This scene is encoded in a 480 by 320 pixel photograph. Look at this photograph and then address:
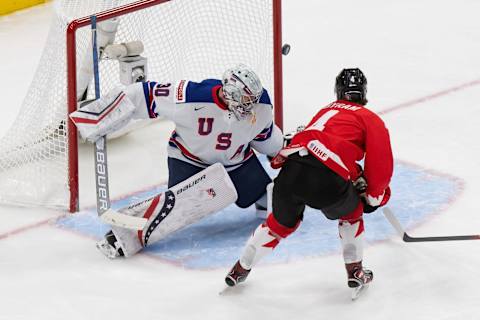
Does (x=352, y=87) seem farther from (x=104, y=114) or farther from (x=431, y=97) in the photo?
(x=431, y=97)

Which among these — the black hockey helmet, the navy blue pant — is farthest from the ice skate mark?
the black hockey helmet

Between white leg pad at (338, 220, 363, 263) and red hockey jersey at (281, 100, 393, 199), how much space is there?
0.11 m

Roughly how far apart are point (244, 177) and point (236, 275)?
23.7 inches

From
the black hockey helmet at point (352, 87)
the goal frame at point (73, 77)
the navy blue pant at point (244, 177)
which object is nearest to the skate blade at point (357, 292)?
the black hockey helmet at point (352, 87)

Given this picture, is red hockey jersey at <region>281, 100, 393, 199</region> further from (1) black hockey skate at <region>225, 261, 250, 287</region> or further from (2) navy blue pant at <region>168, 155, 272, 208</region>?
(2) navy blue pant at <region>168, 155, 272, 208</region>

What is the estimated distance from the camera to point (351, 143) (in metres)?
3.76

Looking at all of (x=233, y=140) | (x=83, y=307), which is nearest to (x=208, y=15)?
(x=233, y=140)

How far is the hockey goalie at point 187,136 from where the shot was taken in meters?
4.22

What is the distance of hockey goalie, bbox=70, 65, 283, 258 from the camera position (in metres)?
4.22

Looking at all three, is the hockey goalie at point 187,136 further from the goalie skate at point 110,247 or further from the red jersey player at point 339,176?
the red jersey player at point 339,176

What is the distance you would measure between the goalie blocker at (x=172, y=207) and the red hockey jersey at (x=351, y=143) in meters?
0.52

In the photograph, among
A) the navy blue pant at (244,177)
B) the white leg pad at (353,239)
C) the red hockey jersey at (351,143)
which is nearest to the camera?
the red hockey jersey at (351,143)

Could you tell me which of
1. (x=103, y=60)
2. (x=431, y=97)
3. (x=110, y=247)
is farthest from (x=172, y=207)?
(x=431, y=97)

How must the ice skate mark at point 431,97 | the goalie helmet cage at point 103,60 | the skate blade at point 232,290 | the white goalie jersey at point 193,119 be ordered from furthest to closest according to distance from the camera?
the ice skate mark at point 431,97, the goalie helmet cage at point 103,60, the white goalie jersey at point 193,119, the skate blade at point 232,290
